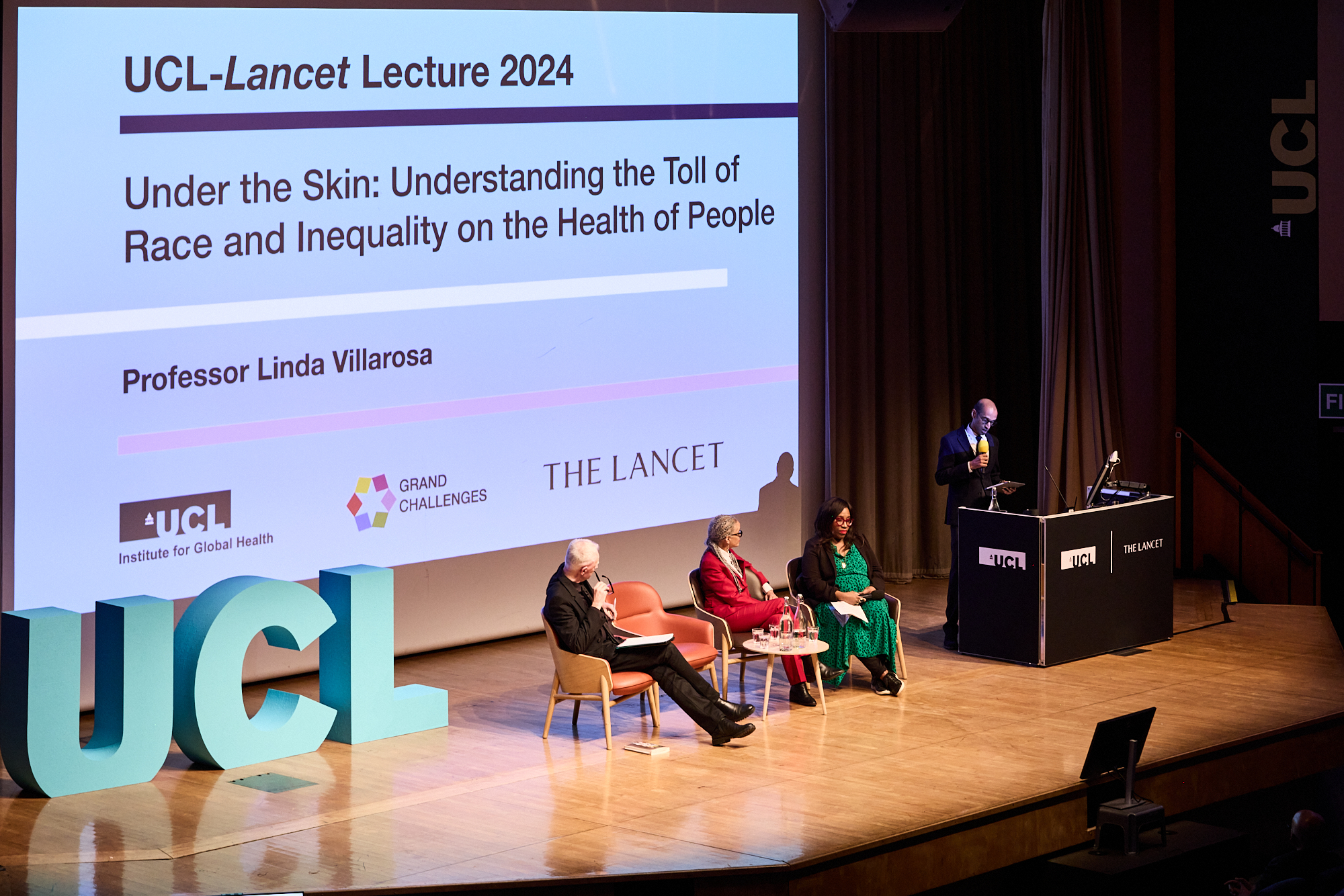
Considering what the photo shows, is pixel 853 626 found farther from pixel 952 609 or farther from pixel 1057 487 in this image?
pixel 1057 487

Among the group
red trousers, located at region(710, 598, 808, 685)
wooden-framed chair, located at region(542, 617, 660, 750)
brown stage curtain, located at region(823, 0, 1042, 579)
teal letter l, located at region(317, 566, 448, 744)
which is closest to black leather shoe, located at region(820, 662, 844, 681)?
red trousers, located at region(710, 598, 808, 685)

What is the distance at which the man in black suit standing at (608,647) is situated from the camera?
6.95 m

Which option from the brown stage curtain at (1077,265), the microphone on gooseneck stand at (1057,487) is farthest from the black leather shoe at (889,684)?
the brown stage curtain at (1077,265)

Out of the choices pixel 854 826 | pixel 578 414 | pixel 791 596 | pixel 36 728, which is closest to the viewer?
pixel 854 826

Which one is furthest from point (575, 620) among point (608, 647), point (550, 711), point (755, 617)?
point (755, 617)

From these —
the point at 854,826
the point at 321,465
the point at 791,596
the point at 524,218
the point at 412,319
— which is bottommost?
the point at 854,826

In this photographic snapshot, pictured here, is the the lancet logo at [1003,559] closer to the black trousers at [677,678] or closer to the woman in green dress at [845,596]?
the woman in green dress at [845,596]

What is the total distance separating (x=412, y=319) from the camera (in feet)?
27.9

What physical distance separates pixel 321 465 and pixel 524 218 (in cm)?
182

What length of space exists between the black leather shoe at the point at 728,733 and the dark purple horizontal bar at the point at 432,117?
140 inches

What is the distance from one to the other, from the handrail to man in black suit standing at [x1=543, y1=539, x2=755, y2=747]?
5.46 metres

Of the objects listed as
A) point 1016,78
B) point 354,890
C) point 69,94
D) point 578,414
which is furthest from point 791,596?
point 1016,78

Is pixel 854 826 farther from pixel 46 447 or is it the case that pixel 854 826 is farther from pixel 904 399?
pixel 904 399

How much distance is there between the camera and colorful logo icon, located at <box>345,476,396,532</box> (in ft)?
27.3
